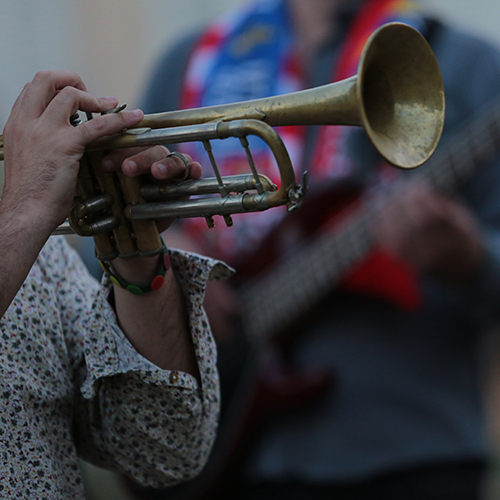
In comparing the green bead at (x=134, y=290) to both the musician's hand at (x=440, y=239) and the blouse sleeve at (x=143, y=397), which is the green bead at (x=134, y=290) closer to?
the blouse sleeve at (x=143, y=397)

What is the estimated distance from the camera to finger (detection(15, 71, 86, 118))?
115 centimetres

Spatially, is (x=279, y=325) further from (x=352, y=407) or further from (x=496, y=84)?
(x=496, y=84)

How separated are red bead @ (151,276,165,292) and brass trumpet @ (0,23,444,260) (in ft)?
0.21

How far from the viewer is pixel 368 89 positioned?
1.21 meters

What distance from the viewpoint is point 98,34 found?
4.26 metres

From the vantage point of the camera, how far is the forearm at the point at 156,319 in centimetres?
129

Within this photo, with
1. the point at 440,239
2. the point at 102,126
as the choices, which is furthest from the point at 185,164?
the point at 440,239

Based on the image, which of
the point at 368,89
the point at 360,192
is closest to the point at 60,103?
the point at 368,89

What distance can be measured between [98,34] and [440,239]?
2790mm

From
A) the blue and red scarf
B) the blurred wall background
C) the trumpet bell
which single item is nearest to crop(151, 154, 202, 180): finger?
the trumpet bell

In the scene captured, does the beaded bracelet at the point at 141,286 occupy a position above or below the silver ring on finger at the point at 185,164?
below

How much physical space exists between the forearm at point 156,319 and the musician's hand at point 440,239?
3.45 feet

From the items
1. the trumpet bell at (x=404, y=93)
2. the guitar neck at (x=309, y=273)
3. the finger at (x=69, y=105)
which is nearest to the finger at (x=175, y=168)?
the finger at (x=69, y=105)

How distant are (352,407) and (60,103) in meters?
1.52
